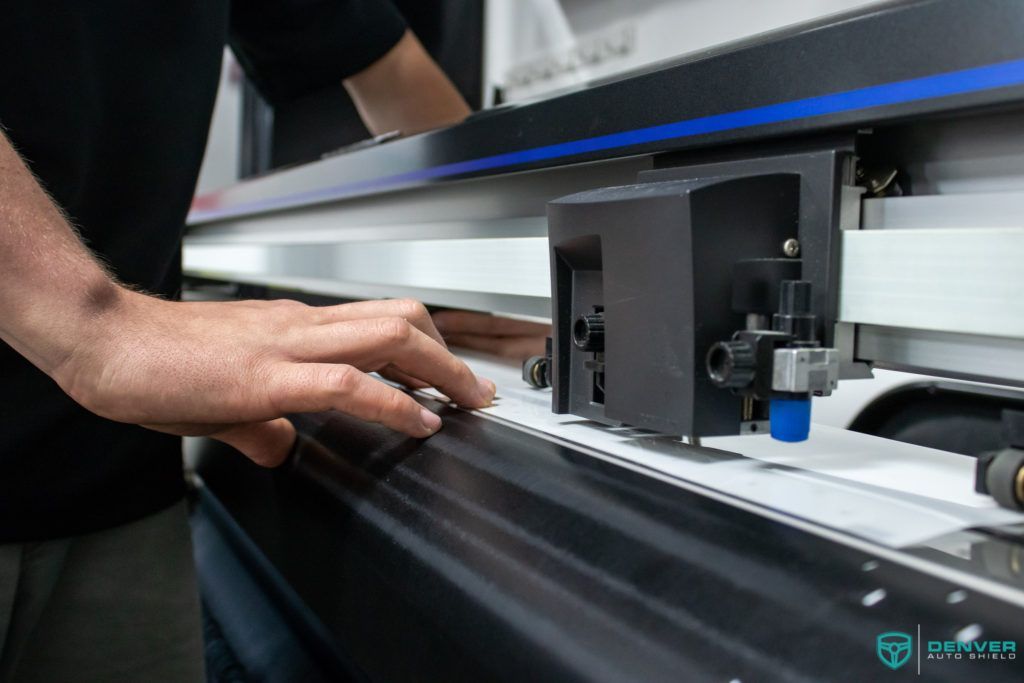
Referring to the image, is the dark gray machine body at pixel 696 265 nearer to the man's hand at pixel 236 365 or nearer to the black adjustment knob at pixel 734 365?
the black adjustment knob at pixel 734 365

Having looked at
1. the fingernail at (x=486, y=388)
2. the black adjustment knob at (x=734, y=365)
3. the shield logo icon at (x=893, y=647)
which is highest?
the black adjustment knob at (x=734, y=365)

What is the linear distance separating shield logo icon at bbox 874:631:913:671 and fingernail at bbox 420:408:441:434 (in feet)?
1.30

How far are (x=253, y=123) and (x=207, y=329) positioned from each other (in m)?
2.02

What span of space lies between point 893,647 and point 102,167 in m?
0.92

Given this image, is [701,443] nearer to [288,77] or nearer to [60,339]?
[60,339]

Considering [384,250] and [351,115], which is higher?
[351,115]

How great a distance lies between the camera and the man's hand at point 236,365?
60 cm

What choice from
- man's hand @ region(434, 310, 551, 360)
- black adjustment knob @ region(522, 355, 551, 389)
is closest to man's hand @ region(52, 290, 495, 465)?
black adjustment knob @ region(522, 355, 551, 389)

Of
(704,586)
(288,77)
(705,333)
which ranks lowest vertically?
(704,586)

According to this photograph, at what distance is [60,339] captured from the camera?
0.60 m

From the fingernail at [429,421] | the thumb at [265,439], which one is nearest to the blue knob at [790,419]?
the fingernail at [429,421]

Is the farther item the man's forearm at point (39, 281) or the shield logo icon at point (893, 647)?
the man's forearm at point (39, 281)

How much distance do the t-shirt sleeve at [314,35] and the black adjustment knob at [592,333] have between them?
1.04 meters

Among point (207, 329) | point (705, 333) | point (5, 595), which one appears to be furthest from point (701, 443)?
point (5, 595)
